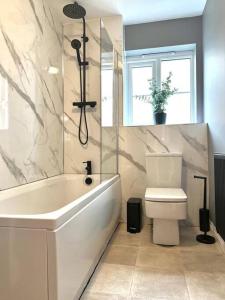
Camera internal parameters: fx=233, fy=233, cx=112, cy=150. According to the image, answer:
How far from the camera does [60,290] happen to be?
1.08 meters

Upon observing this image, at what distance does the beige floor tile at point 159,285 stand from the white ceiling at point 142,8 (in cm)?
268

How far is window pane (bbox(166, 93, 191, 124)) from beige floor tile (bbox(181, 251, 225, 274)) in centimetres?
168

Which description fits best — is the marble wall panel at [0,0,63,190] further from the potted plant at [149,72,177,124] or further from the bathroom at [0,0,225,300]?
the potted plant at [149,72,177,124]

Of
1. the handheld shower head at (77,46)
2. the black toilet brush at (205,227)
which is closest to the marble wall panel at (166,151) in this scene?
the black toilet brush at (205,227)

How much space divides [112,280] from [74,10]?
2572mm

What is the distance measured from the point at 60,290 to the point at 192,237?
5.59ft

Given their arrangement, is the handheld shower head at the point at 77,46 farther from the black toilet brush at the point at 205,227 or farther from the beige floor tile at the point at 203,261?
the beige floor tile at the point at 203,261

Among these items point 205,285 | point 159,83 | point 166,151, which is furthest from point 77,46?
point 205,285

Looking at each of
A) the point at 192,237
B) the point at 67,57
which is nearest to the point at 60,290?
the point at 192,237

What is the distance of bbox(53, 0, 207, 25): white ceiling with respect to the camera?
259 cm

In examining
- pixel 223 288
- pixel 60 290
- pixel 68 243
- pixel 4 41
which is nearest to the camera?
pixel 60 290

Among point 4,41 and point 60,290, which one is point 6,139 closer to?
point 4,41

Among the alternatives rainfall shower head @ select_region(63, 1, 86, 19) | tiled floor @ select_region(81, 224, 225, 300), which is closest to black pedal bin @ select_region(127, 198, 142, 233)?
tiled floor @ select_region(81, 224, 225, 300)

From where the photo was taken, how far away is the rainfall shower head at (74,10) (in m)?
2.42
